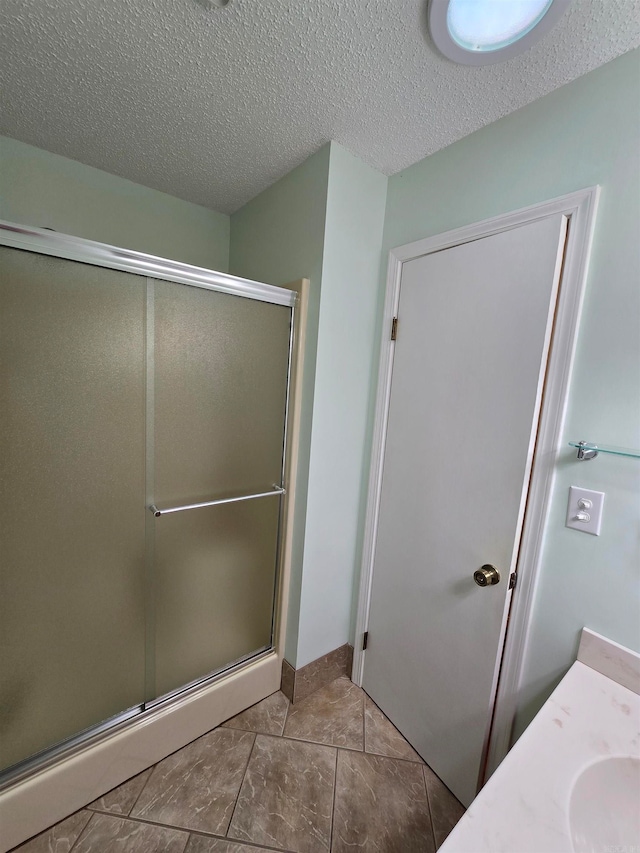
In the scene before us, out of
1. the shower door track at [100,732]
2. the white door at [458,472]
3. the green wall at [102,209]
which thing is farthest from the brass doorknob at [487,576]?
the green wall at [102,209]

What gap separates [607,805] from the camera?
673mm

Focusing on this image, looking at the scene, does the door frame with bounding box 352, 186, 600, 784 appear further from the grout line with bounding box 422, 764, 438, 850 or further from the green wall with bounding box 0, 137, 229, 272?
the green wall with bounding box 0, 137, 229, 272

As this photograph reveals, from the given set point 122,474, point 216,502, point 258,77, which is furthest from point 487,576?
point 258,77

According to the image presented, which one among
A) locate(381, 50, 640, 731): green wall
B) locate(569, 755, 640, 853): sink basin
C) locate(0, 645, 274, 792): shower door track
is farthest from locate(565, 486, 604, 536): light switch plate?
locate(0, 645, 274, 792): shower door track

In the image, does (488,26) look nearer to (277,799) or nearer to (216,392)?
(216,392)

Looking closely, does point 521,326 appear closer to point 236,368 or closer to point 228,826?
point 236,368

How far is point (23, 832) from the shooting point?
102 centimetres

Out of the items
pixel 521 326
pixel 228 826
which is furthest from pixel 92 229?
pixel 228 826

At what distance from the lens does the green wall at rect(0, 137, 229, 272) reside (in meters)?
1.36

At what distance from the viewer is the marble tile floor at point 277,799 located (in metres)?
1.06

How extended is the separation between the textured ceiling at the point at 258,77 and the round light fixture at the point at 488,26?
0.14 feet

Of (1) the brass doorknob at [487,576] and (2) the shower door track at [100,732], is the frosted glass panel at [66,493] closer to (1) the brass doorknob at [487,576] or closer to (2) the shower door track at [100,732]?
(2) the shower door track at [100,732]

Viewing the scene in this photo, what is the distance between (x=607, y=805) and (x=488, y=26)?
1693 mm

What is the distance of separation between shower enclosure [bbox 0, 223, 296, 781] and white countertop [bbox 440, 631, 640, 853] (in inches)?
41.2
